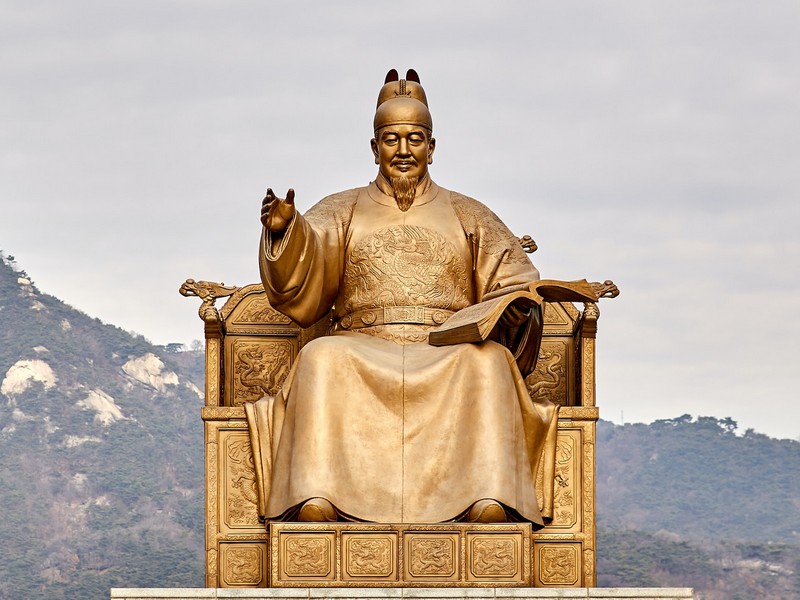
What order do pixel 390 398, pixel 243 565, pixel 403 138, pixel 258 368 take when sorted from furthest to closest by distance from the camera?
pixel 258 368
pixel 403 138
pixel 243 565
pixel 390 398

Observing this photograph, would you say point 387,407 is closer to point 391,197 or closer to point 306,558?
point 306,558

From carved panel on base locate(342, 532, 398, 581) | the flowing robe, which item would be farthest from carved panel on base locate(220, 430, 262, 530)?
carved panel on base locate(342, 532, 398, 581)

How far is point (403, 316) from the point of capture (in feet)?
39.7

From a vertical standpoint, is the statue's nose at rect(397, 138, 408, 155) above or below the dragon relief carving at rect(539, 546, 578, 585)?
above

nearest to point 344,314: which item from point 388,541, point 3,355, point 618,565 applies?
point 388,541

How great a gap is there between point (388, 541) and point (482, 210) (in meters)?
2.28

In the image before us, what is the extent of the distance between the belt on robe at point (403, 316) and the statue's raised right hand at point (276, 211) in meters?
0.75

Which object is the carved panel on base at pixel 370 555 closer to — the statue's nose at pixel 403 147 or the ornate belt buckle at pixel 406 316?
the ornate belt buckle at pixel 406 316

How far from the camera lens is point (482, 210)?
496 inches

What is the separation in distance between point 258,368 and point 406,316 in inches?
39.5

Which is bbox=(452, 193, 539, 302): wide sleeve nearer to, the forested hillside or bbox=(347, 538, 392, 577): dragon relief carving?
bbox=(347, 538, 392, 577): dragon relief carving

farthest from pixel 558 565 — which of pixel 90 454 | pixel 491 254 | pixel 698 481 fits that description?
pixel 90 454

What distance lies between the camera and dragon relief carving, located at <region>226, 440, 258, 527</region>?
11859 mm

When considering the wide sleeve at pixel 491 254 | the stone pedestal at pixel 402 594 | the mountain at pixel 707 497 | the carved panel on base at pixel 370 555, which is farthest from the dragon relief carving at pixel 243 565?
the mountain at pixel 707 497
